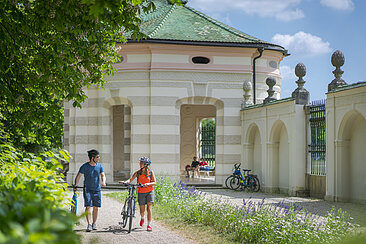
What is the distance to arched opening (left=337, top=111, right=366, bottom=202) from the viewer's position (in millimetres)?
15617

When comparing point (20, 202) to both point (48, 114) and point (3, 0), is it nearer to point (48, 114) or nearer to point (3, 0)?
point (3, 0)

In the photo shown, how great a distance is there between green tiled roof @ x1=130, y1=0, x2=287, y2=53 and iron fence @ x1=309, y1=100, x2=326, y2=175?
694cm

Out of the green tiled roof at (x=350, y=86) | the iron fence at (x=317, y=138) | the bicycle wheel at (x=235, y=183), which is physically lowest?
the bicycle wheel at (x=235, y=183)

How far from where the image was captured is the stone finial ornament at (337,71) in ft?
53.6

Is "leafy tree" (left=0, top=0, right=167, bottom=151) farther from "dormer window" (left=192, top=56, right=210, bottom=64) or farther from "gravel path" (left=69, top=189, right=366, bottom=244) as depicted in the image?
"dormer window" (left=192, top=56, right=210, bottom=64)

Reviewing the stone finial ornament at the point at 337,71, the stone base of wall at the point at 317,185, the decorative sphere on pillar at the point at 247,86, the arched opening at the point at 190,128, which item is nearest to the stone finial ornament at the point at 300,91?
the stone finial ornament at the point at 337,71

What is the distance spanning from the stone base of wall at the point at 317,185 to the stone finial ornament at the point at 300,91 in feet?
9.20

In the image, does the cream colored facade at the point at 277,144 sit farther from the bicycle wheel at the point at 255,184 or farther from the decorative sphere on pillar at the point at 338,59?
the decorative sphere on pillar at the point at 338,59

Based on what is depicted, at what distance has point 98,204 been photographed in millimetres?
10734

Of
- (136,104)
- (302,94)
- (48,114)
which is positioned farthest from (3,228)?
(136,104)

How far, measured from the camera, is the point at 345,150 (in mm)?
16172

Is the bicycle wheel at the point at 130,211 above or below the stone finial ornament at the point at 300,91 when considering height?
below

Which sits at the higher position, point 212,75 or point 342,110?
point 212,75

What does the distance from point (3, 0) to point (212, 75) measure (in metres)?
15.9
